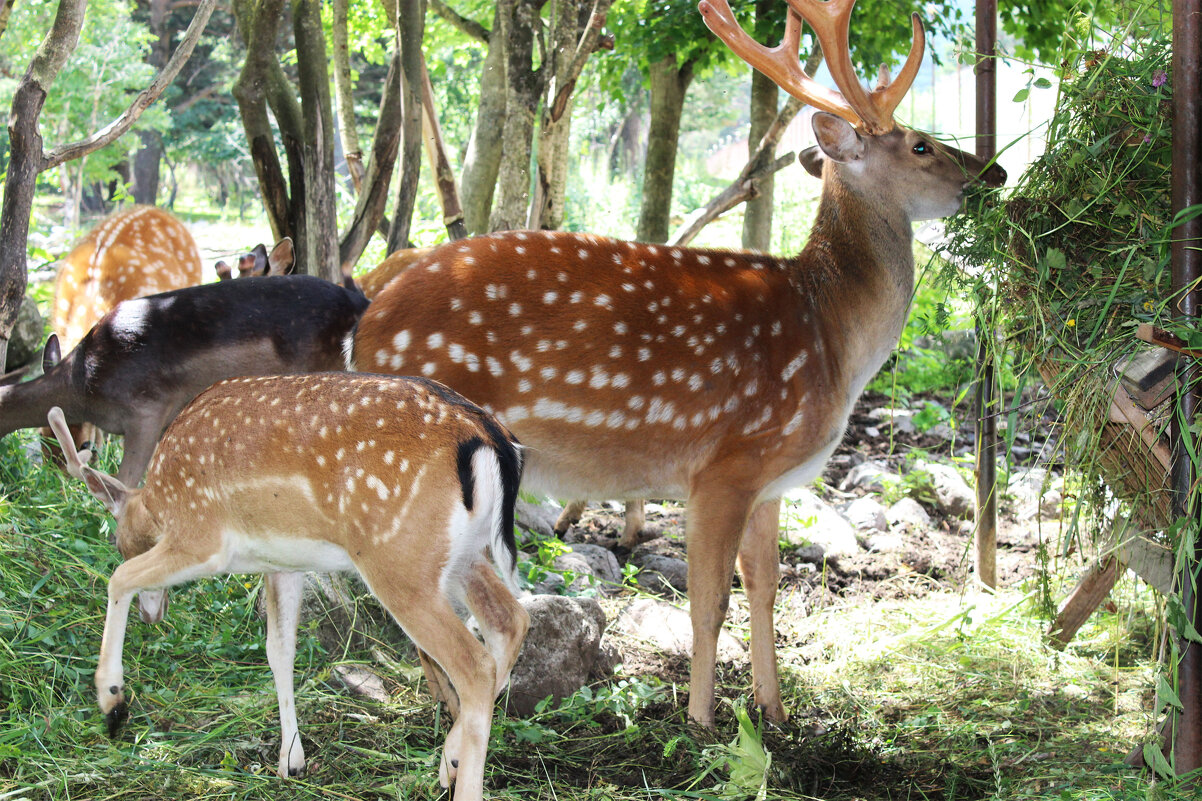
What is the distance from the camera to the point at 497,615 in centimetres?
320

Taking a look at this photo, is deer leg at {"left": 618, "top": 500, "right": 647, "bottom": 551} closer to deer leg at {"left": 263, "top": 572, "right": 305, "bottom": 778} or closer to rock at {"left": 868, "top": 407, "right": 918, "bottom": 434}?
deer leg at {"left": 263, "top": 572, "right": 305, "bottom": 778}

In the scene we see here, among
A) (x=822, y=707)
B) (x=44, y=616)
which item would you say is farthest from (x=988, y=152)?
(x=44, y=616)

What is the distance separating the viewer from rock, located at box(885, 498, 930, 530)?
5.99 m

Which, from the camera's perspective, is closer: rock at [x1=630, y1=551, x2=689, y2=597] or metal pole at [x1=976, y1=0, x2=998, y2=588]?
metal pole at [x1=976, y1=0, x2=998, y2=588]

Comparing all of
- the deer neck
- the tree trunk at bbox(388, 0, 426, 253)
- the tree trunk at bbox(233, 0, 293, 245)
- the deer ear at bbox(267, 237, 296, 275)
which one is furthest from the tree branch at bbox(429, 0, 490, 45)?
the deer neck

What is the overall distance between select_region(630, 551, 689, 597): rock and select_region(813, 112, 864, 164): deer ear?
2.08m

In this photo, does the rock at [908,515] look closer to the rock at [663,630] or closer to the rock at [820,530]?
the rock at [820,530]

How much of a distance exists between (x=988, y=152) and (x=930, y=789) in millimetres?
2874

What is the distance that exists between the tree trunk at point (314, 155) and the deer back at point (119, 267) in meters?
1.59

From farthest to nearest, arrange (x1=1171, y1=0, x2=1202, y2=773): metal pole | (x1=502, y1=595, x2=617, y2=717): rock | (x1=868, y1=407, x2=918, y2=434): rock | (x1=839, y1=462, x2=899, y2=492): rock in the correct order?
(x1=868, y1=407, x2=918, y2=434): rock → (x1=839, y1=462, x2=899, y2=492): rock → (x1=502, y1=595, x2=617, y2=717): rock → (x1=1171, y1=0, x2=1202, y2=773): metal pole

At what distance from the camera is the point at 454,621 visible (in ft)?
9.51

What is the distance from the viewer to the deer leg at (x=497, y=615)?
125 inches

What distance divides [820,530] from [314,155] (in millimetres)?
3295

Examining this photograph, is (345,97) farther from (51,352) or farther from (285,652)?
(285,652)
